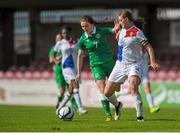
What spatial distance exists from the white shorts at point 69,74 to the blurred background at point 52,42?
690 centimetres

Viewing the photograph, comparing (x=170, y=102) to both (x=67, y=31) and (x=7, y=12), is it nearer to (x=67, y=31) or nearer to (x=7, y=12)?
(x=67, y=31)

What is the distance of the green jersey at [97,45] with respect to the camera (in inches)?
635

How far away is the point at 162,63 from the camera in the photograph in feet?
113

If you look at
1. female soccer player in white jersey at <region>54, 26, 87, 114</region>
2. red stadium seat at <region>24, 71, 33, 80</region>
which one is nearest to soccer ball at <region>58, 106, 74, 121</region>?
female soccer player in white jersey at <region>54, 26, 87, 114</region>

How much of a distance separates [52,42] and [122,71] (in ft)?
78.8

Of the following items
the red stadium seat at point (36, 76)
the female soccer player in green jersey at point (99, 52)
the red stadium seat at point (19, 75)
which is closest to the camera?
the female soccer player in green jersey at point (99, 52)

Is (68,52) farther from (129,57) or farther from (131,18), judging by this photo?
(131,18)

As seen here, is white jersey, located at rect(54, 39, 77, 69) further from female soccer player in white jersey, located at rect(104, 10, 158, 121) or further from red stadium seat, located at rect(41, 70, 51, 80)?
red stadium seat, located at rect(41, 70, 51, 80)

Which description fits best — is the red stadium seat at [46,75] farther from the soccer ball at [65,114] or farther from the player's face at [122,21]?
the player's face at [122,21]

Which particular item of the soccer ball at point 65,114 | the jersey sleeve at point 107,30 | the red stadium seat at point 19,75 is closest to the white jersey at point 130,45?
the jersey sleeve at point 107,30

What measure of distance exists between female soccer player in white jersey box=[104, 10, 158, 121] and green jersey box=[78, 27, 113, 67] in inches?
38.4

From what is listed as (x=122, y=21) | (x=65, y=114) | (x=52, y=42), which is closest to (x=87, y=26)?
(x=122, y=21)

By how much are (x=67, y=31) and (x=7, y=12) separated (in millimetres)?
19172

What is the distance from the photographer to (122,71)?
15195 millimetres
